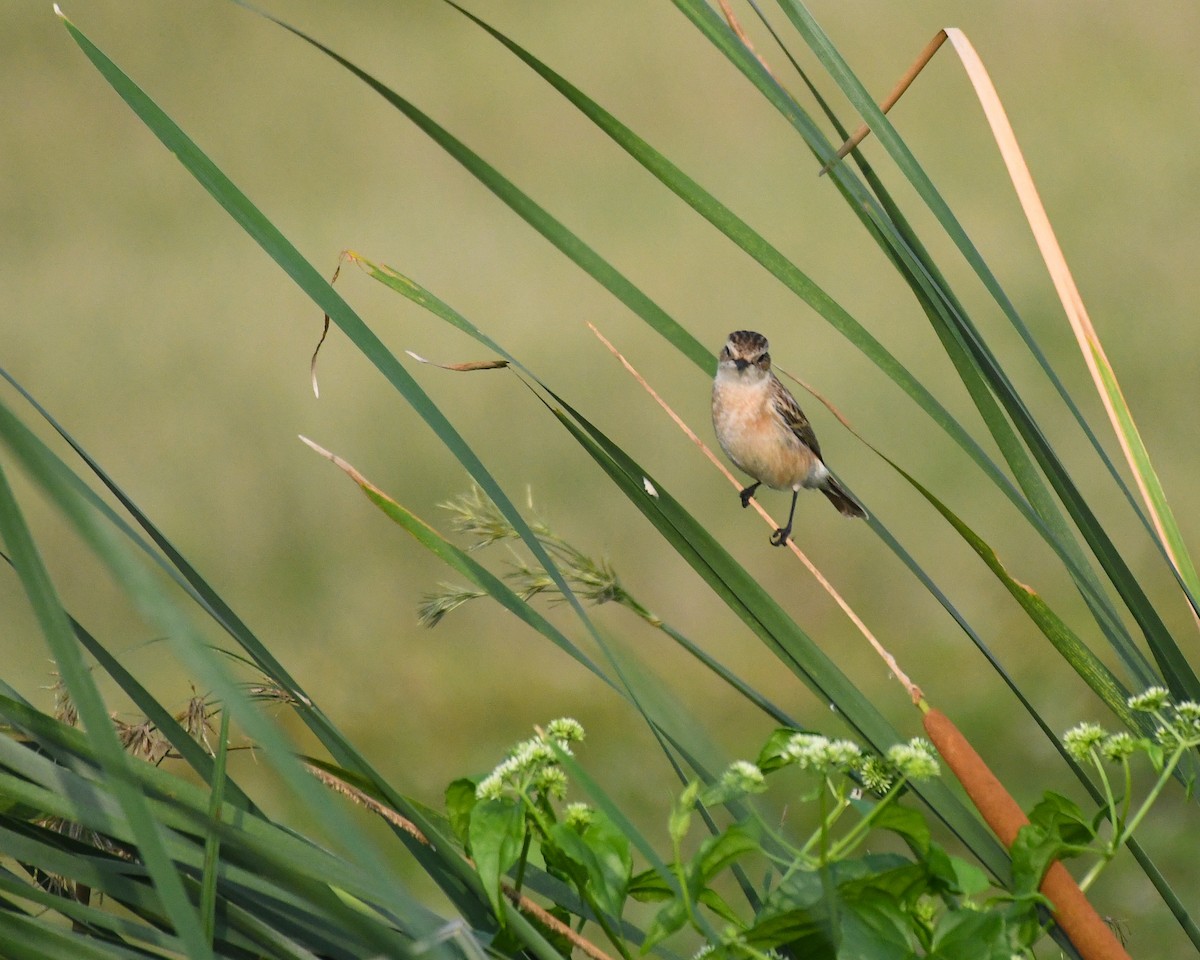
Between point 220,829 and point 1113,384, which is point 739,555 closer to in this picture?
point 1113,384

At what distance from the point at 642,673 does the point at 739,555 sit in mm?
2026

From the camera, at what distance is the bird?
2146mm

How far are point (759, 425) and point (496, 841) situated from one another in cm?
175

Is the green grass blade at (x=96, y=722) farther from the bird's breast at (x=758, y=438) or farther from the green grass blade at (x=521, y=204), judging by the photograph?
the bird's breast at (x=758, y=438)

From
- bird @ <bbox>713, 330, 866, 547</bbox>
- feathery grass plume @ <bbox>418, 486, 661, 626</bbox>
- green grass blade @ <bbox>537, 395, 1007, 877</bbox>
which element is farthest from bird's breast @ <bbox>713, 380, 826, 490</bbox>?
green grass blade @ <bbox>537, 395, 1007, 877</bbox>

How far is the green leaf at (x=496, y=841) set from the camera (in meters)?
0.46

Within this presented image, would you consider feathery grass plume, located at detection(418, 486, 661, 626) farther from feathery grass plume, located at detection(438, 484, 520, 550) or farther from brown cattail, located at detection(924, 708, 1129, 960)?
brown cattail, located at detection(924, 708, 1129, 960)

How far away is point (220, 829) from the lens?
451 mm

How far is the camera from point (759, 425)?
2174 millimetres

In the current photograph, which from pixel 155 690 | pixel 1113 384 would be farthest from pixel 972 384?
pixel 155 690

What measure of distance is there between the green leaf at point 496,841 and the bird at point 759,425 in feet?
5.51

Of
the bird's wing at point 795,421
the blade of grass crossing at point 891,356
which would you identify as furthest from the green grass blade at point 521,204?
the bird's wing at point 795,421

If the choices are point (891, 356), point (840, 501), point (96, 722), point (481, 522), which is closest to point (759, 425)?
point (840, 501)

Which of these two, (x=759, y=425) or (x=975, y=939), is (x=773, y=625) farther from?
(x=759, y=425)
